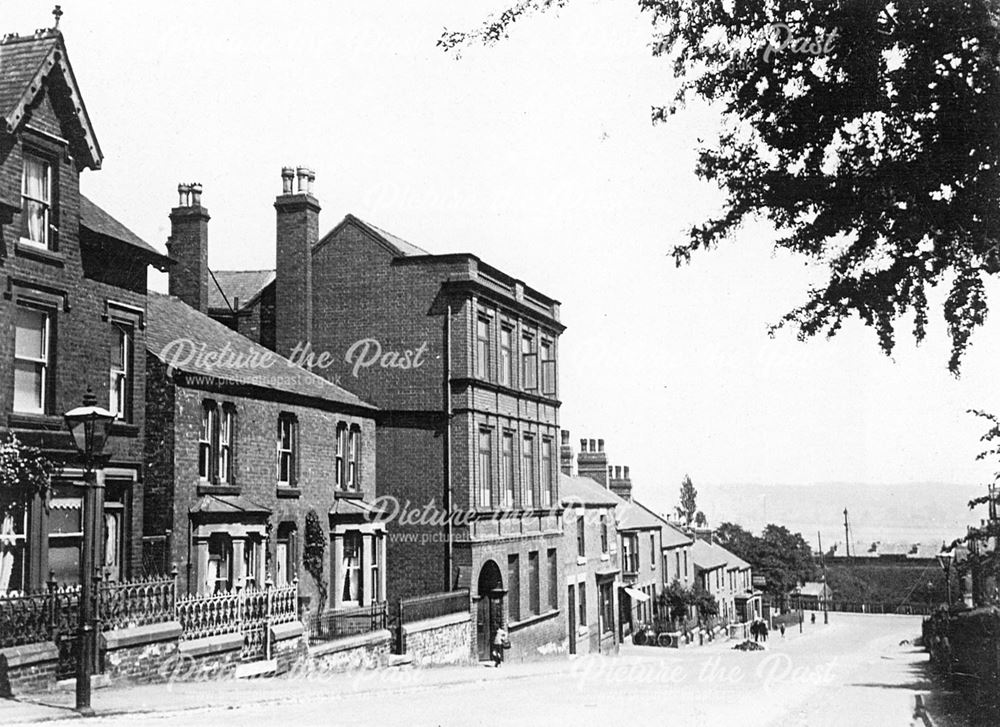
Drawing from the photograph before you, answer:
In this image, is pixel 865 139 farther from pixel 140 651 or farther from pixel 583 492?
pixel 583 492

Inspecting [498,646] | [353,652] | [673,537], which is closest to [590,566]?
[498,646]

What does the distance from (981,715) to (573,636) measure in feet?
82.9

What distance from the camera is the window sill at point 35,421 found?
17.4 m

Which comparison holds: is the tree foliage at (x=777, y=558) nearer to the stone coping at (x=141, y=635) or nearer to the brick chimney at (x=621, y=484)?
the brick chimney at (x=621, y=484)

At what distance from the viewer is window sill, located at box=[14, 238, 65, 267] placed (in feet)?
58.3

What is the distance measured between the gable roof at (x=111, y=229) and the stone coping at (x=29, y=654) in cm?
817

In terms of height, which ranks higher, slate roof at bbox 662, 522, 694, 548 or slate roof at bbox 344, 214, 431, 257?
slate roof at bbox 344, 214, 431, 257

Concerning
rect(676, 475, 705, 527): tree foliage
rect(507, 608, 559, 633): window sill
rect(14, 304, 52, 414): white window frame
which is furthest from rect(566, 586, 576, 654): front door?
rect(676, 475, 705, 527): tree foliage

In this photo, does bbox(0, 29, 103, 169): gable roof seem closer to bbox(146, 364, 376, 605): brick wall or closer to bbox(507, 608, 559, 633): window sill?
bbox(146, 364, 376, 605): brick wall

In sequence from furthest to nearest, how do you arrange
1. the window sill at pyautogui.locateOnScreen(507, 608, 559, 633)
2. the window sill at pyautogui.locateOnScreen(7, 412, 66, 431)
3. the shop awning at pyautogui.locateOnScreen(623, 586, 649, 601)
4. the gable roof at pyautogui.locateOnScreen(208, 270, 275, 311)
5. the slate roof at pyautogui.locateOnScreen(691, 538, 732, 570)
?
the slate roof at pyautogui.locateOnScreen(691, 538, 732, 570) < the shop awning at pyautogui.locateOnScreen(623, 586, 649, 601) < the window sill at pyautogui.locateOnScreen(507, 608, 559, 633) < the gable roof at pyautogui.locateOnScreen(208, 270, 275, 311) < the window sill at pyautogui.locateOnScreen(7, 412, 66, 431)

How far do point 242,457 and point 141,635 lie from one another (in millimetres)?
8359

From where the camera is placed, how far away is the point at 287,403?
26031 mm

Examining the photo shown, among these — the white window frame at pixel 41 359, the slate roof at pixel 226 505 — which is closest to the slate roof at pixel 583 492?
the slate roof at pixel 226 505

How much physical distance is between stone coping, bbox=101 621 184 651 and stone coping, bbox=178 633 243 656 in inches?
10.3
